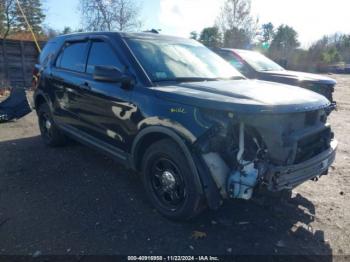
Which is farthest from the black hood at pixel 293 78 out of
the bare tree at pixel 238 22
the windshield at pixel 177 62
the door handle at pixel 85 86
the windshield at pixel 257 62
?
the bare tree at pixel 238 22

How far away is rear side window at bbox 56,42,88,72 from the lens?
14.1ft

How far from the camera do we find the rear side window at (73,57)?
14.1ft

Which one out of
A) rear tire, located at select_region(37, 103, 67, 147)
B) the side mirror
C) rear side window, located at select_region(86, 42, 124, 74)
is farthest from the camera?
rear tire, located at select_region(37, 103, 67, 147)

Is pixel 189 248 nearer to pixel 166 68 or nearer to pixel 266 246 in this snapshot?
pixel 266 246

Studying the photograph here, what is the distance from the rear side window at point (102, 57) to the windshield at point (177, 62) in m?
0.26

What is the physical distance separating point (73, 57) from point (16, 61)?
10163 mm

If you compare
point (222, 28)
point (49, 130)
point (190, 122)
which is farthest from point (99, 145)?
point (222, 28)

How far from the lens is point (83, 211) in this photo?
3.39 m

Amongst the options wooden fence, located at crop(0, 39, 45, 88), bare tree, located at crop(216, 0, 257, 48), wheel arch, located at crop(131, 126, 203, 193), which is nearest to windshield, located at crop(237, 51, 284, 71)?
wheel arch, located at crop(131, 126, 203, 193)

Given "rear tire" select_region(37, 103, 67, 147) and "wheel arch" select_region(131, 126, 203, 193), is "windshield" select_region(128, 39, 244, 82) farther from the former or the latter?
"rear tire" select_region(37, 103, 67, 147)

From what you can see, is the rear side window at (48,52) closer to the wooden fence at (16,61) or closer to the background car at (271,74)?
the background car at (271,74)

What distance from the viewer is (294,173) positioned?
2.60 metres

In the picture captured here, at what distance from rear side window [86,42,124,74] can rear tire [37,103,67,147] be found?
1.81 meters

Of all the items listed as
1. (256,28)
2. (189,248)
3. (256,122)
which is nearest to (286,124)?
(256,122)
